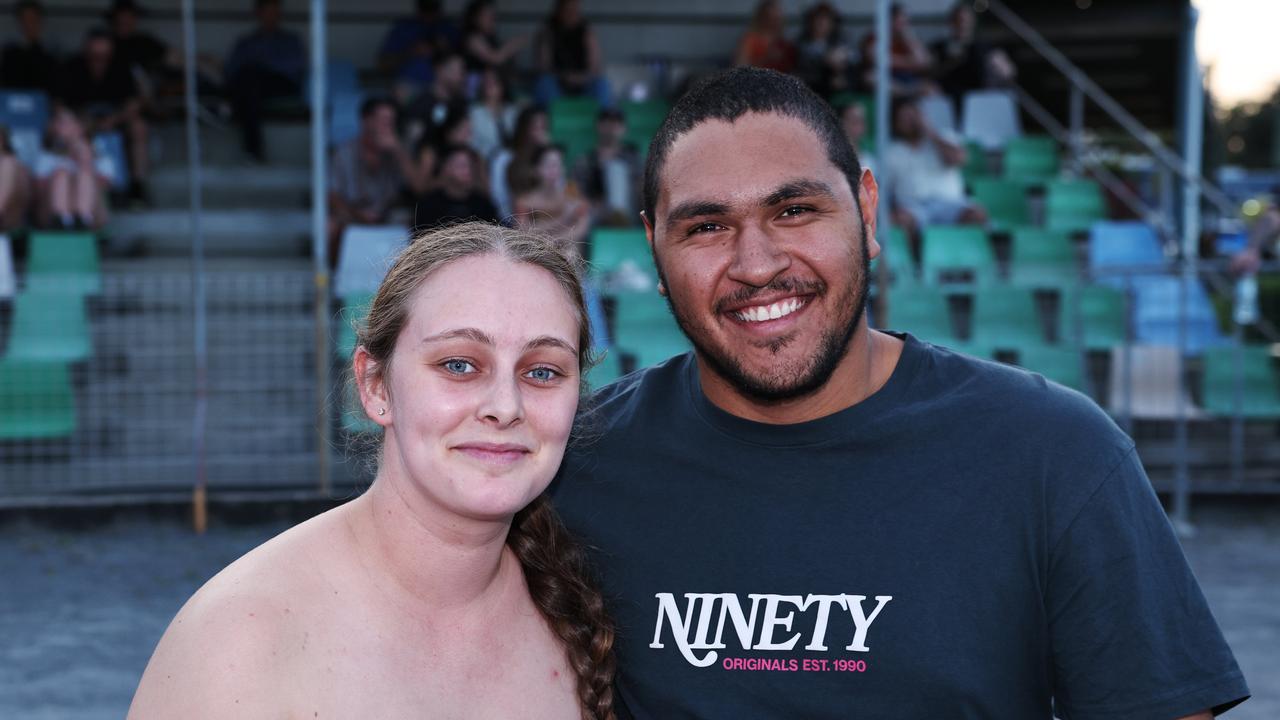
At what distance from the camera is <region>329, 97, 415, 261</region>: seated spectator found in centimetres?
895

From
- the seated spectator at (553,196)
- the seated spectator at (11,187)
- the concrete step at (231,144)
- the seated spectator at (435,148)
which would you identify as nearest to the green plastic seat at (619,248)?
the seated spectator at (553,196)

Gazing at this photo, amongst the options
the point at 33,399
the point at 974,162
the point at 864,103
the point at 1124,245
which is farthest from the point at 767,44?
the point at 33,399

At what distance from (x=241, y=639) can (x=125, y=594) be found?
4.62 meters

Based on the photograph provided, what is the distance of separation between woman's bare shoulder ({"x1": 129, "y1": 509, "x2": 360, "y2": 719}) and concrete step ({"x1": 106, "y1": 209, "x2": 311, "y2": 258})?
8.11 metres

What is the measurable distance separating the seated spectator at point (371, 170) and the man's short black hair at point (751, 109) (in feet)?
22.1

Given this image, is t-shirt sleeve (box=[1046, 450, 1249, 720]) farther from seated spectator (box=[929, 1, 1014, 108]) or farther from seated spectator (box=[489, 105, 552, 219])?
seated spectator (box=[929, 1, 1014, 108])

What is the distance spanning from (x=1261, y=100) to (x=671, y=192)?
189ft

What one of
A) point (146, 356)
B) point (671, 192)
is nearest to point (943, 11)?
point (146, 356)

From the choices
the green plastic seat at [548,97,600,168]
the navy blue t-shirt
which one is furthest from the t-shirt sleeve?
the green plastic seat at [548,97,600,168]

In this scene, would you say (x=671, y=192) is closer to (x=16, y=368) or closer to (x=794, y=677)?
(x=794, y=677)

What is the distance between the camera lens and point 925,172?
1002cm

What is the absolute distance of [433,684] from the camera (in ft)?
6.61

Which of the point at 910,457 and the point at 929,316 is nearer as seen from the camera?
the point at 910,457

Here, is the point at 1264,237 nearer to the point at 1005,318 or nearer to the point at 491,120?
the point at 1005,318
